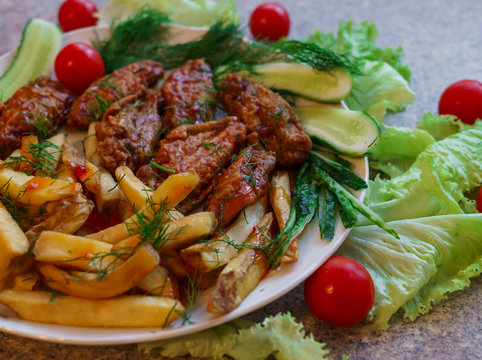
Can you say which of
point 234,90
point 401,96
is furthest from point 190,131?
point 401,96

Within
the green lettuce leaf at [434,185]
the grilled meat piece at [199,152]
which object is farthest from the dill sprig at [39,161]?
the green lettuce leaf at [434,185]

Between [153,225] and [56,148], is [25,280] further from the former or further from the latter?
[56,148]

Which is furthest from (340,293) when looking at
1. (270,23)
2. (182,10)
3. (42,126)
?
(182,10)

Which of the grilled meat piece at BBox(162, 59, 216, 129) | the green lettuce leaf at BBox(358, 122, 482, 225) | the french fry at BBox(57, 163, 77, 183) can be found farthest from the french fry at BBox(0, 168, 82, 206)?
the green lettuce leaf at BBox(358, 122, 482, 225)

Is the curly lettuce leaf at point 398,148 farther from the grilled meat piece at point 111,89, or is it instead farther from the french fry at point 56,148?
the french fry at point 56,148

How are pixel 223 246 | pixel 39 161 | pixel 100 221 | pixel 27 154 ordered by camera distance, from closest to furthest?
pixel 223 246 → pixel 100 221 → pixel 39 161 → pixel 27 154

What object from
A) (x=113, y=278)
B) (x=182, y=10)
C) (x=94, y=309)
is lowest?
(x=94, y=309)

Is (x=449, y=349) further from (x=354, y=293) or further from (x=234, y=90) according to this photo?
(x=234, y=90)
